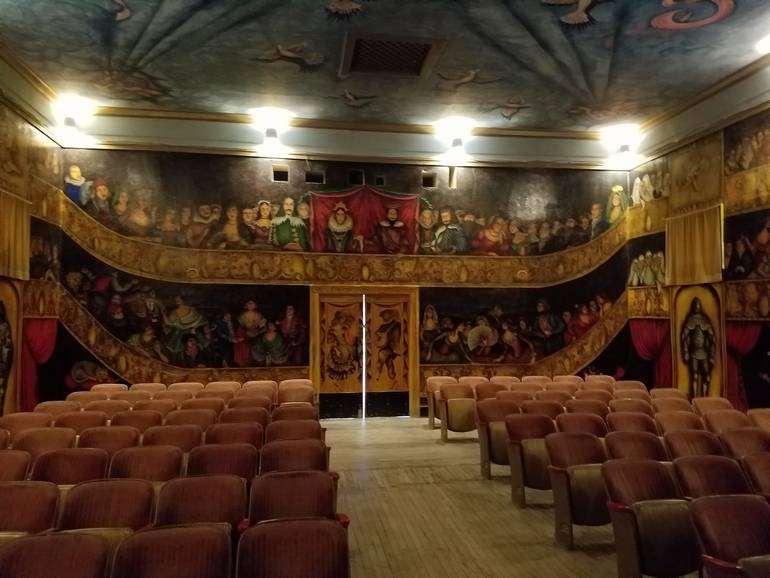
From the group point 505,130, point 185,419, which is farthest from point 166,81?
point 505,130

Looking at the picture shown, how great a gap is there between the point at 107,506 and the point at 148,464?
1.10 meters

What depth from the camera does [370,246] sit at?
44.4 feet

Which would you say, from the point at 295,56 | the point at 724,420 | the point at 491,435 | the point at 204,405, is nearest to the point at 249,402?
the point at 204,405

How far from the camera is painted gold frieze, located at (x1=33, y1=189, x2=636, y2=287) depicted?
12.2m

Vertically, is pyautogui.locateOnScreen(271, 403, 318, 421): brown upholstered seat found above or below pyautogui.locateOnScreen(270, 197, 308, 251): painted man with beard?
below

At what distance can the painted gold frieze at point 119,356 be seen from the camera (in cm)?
1165

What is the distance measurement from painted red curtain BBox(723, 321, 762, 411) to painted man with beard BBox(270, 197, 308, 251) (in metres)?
8.95

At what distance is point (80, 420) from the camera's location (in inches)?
282

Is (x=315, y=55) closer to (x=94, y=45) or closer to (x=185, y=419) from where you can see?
(x=94, y=45)

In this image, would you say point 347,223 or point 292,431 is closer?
point 292,431

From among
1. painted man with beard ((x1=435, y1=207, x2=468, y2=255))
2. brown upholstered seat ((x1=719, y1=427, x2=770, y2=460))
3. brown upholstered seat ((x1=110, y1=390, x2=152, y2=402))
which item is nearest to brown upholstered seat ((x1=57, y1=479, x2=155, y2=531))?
brown upholstered seat ((x1=110, y1=390, x2=152, y2=402))

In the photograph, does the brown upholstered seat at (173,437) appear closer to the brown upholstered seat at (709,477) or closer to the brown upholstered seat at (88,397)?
the brown upholstered seat at (88,397)

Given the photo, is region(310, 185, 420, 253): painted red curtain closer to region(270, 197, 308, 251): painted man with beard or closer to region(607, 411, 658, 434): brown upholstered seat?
region(270, 197, 308, 251): painted man with beard

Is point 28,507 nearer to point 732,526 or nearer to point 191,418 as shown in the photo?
point 191,418
